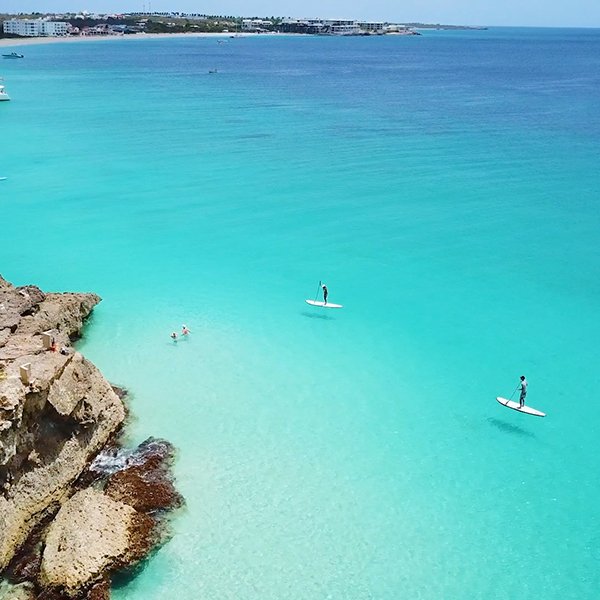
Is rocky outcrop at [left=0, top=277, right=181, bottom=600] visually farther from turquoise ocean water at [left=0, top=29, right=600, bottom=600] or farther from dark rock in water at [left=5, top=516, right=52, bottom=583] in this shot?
turquoise ocean water at [left=0, top=29, right=600, bottom=600]

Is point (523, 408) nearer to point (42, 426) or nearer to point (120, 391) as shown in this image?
point (120, 391)

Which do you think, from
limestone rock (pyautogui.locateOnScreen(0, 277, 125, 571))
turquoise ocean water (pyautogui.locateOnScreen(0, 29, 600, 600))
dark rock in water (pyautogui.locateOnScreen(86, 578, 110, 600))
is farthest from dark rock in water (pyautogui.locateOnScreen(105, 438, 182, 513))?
dark rock in water (pyautogui.locateOnScreen(86, 578, 110, 600))

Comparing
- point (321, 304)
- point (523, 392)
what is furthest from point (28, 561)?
point (321, 304)

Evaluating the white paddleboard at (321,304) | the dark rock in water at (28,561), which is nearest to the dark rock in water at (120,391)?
the dark rock in water at (28,561)

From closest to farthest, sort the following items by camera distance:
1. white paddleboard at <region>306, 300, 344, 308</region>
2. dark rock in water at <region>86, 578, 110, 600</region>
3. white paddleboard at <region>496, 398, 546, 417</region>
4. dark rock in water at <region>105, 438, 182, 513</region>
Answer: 1. dark rock in water at <region>86, 578, 110, 600</region>
2. dark rock in water at <region>105, 438, 182, 513</region>
3. white paddleboard at <region>496, 398, 546, 417</region>
4. white paddleboard at <region>306, 300, 344, 308</region>

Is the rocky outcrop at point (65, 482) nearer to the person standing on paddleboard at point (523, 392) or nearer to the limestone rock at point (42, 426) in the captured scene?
the limestone rock at point (42, 426)

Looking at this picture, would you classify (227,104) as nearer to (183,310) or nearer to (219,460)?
(183,310)
